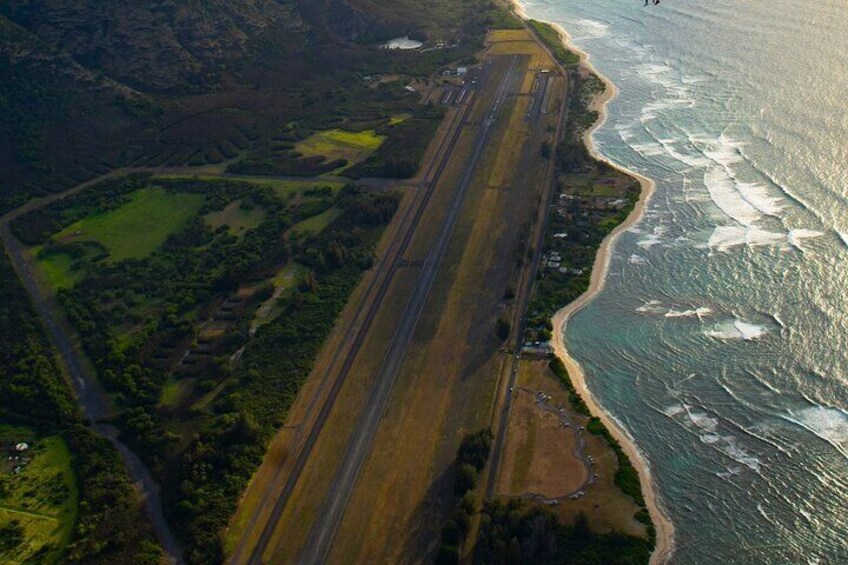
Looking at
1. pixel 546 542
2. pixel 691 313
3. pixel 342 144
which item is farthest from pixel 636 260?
pixel 342 144

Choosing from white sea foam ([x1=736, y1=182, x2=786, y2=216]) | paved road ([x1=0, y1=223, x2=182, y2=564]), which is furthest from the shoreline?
paved road ([x1=0, y1=223, x2=182, y2=564])

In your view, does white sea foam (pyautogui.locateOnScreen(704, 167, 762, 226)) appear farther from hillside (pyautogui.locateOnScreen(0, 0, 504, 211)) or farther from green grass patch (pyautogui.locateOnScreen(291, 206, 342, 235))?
hillside (pyautogui.locateOnScreen(0, 0, 504, 211))

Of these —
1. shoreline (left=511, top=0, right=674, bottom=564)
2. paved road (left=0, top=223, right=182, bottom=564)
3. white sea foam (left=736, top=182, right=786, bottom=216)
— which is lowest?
paved road (left=0, top=223, right=182, bottom=564)

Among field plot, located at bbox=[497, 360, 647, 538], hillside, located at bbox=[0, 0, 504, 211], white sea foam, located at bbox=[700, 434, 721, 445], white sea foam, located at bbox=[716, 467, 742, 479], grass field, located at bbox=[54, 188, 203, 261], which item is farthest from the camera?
hillside, located at bbox=[0, 0, 504, 211]

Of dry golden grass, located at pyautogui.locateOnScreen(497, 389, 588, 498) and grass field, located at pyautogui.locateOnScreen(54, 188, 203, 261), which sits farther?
grass field, located at pyautogui.locateOnScreen(54, 188, 203, 261)

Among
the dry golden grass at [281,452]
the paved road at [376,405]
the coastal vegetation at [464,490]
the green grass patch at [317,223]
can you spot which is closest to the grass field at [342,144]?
the green grass patch at [317,223]

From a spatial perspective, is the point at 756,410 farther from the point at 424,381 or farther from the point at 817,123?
the point at 817,123
